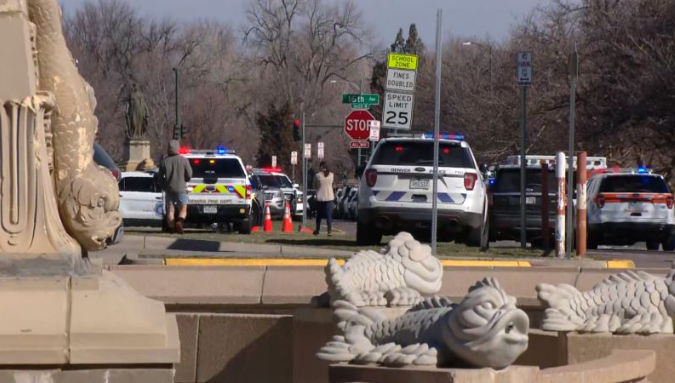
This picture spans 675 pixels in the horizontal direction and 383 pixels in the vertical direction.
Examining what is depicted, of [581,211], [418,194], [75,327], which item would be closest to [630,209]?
[418,194]

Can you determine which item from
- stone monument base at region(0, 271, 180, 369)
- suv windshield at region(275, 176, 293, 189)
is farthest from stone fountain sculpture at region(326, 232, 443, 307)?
suv windshield at region(275, 176, 293, 189)

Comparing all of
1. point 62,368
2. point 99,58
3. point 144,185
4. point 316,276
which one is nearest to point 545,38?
point 144,185

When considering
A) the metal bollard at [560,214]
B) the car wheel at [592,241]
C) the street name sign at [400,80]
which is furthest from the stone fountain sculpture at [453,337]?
the car wheel at [592,241]

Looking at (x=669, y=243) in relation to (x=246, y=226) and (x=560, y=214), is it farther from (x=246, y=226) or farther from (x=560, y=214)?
(x=560, y=214)

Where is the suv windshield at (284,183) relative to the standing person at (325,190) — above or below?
above

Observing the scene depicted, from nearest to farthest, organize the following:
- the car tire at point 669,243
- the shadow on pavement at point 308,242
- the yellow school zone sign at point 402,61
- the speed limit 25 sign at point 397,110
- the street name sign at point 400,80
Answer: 1. the speed limit 25 sign at point 397,110
2. the street name sign at point 400,80
3. the yellow school zone sign at point 402,61
4. the shadow on pavement at point 308,242
5. the car tire at point 669,243

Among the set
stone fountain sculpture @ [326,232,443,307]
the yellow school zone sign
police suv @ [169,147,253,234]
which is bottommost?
stone fountain sculpture @ [326,232,443,307]

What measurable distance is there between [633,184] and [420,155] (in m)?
9.05

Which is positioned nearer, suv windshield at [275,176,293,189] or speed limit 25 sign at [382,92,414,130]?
speed limit 25 sign at [382,92,414,130]

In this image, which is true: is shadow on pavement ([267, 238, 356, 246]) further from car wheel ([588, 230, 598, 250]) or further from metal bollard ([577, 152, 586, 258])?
car wheel ([588, 230, 598, 250])

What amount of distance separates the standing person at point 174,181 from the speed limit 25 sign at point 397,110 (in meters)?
6.83

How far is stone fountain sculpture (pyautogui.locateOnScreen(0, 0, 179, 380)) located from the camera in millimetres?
5156

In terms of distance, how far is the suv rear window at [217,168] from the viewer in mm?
32500

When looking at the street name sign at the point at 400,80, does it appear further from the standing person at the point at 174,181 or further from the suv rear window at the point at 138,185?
the suv rear window at the point at 138,185
